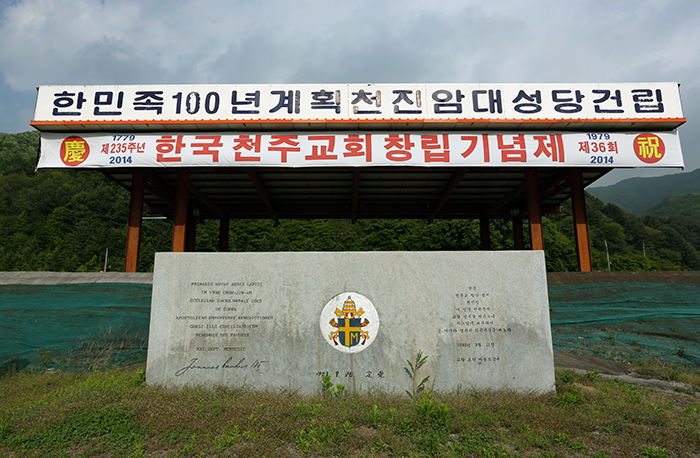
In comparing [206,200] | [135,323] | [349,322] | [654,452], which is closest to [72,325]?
[135,323]

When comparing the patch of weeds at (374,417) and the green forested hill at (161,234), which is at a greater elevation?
the green forested hill at (161,234)

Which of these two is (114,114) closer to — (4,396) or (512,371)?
(4,396)

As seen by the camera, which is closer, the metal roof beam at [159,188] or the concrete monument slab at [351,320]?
the concrete monument slab at [351,320]

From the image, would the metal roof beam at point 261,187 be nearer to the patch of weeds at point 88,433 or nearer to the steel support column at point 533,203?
the patch of weeds at point 88,433

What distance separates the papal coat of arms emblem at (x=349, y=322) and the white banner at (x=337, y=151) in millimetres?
5895

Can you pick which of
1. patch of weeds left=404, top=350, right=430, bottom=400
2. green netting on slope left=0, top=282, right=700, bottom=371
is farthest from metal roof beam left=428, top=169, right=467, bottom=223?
patch of weeds left=404, top=350, right=430, bottom=400

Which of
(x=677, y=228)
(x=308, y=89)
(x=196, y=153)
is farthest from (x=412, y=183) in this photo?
(x=677, y=228)

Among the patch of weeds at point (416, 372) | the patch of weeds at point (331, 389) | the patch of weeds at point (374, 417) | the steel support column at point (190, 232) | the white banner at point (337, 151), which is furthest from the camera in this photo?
the steel support column at point (190, 232)

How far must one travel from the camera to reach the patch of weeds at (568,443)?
4.25 m

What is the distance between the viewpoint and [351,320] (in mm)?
6113

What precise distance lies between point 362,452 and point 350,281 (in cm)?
260

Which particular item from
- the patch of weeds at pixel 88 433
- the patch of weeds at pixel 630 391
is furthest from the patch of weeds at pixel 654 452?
the patch of weeds at pixel 88 433

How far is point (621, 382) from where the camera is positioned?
635cm
